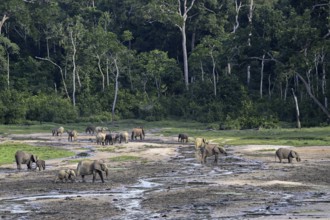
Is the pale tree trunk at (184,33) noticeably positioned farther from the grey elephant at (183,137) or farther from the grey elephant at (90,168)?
the grey elephant at (90,168)

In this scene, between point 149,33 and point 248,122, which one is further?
point 149,33

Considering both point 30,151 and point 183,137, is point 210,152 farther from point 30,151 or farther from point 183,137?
point 183,137

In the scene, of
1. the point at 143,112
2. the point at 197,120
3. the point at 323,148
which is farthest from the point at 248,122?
the point at 323,148

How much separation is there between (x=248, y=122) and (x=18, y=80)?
3006 cm

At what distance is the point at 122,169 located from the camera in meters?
32.7

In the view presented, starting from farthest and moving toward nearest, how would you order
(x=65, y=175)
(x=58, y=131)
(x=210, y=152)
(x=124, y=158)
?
(x=58, y=131)
(x=124, y=158)
(x=210, y=152)
(x=65, y=175)

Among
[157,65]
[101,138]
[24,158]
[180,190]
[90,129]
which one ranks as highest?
[157,65]

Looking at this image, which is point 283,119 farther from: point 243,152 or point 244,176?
point 244,176

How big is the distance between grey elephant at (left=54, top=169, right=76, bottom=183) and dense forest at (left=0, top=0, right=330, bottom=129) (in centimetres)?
3438

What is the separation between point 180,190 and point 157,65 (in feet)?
188

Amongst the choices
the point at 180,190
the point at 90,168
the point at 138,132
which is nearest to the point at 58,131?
the point at 138,132

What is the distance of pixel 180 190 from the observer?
24750mm

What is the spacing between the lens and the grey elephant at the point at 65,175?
27.6 m

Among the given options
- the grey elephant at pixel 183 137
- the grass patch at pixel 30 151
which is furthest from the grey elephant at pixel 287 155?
the grey elephant at pixel 183 137
